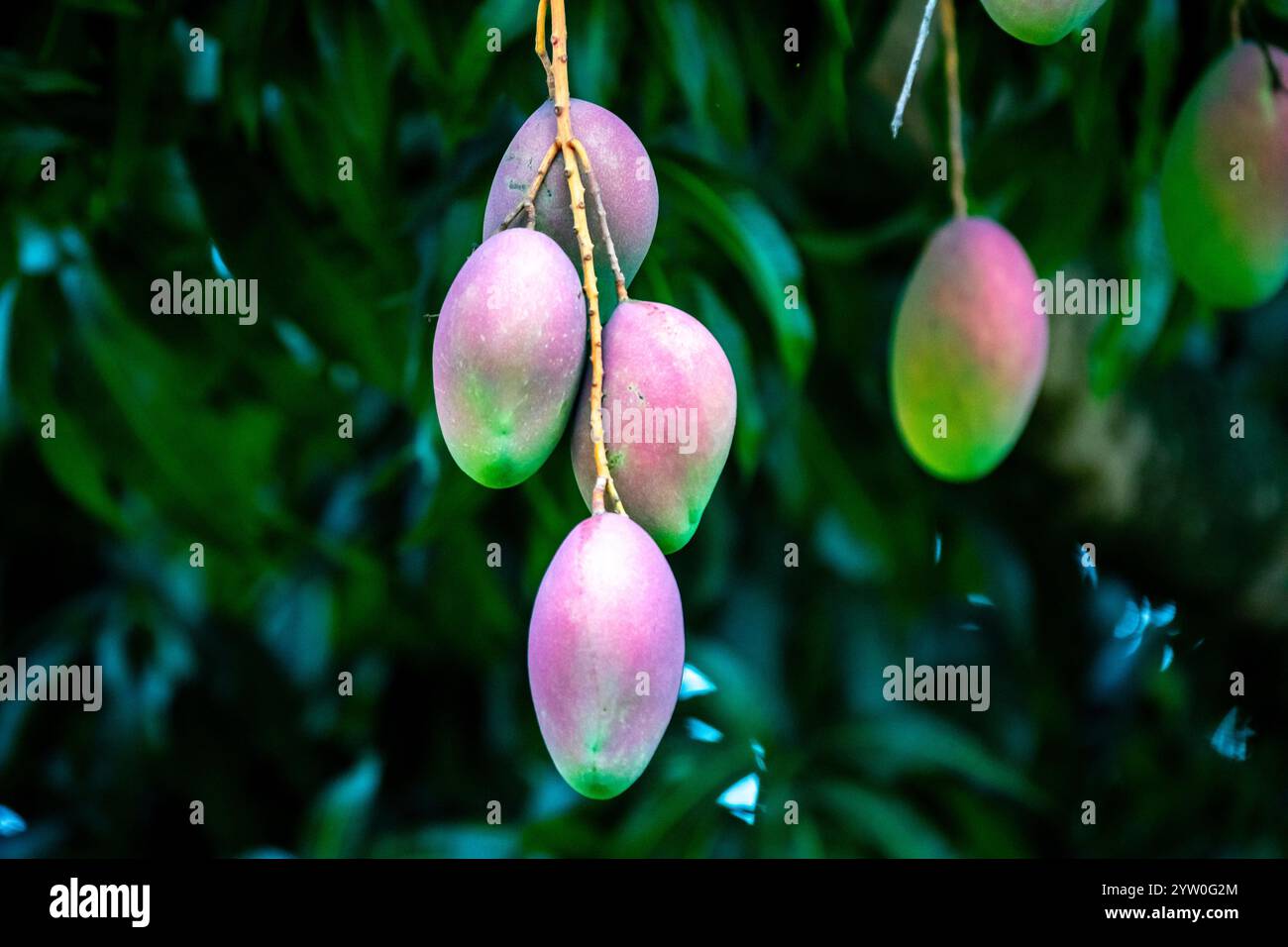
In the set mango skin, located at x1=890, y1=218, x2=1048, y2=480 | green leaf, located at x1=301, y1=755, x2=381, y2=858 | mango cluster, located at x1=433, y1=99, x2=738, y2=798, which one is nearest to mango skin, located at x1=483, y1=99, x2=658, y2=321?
mango cluster, located at x1=433, y1=99, x2=738, y2=798

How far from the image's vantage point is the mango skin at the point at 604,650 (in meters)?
0.24

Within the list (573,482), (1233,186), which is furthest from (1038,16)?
(573,482)

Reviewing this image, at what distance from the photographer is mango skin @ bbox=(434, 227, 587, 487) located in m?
0.25

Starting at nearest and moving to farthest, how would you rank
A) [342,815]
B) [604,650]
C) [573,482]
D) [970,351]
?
[604,650]
[970,351]
[573,482]
[342,815]

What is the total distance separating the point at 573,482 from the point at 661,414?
0.35 m

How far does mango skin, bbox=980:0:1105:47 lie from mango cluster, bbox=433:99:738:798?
0.09m

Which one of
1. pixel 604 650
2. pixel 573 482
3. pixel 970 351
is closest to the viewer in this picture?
pixel 604 650

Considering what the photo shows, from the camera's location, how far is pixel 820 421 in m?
0.69

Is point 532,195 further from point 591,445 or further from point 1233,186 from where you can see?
point 1233,186

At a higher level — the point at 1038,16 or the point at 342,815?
the point at 1038,16

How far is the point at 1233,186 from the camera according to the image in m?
0.49

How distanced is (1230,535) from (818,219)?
0.25 m

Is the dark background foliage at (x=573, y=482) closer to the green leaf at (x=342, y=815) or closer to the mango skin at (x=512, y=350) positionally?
the green leaf at (x=342, y=815)

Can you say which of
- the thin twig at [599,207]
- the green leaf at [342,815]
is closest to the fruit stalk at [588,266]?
the thin twig at [599,207]
